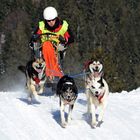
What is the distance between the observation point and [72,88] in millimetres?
11586

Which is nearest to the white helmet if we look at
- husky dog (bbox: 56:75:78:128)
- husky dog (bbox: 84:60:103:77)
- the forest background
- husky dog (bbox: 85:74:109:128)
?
husky dog (bbox: 84:60:103:77)

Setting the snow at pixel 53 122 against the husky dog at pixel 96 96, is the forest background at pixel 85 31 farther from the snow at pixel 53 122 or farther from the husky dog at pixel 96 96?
the husky dog at pixel 96 96

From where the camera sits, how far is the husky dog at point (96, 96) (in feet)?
38.3

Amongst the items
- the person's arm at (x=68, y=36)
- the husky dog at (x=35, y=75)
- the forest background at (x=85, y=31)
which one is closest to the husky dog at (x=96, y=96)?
the husky dog at (x=35, y=75)

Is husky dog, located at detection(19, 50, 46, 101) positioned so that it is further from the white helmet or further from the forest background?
the forest background

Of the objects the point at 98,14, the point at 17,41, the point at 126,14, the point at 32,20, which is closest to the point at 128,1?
the point at 126,14

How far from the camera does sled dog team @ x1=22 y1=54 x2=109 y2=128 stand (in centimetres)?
1161

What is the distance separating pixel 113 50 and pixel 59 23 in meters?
62.7

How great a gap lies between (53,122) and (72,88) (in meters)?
0.87

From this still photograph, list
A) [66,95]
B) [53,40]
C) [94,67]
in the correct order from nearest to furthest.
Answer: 1. [66,95]
2. [94,67]
3. [53,40]

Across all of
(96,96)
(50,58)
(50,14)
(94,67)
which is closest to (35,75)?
(50,58)

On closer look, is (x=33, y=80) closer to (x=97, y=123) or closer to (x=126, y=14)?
(x=97, y=123)

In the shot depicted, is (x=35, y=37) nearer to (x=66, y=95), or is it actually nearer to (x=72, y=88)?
(x=72, y=88)

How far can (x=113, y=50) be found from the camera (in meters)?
76.2
